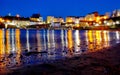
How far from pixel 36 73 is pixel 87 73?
207cm

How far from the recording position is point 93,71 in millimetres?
10453

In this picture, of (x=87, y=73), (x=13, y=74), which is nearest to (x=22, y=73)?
(x=13, y=74)

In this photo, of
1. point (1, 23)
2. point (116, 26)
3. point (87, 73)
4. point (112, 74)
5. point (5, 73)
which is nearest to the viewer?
point (112, 74)

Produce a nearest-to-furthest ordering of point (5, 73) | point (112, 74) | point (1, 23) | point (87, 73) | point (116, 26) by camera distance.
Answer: point (112, 74), point (87, 73), point (5, 73), point (116, 26), point (1, 23)

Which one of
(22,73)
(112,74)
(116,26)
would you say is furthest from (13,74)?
(116,26)

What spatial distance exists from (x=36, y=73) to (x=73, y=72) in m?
1.52

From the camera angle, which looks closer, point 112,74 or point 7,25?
point 112,74

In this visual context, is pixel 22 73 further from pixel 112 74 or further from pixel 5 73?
pixel 112 74

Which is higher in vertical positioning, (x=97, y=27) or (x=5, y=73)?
(x=97, y=27)

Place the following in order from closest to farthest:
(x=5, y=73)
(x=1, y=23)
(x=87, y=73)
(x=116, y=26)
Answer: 1. (x=87, y=73)
2. (x=5, y=73)
3. (x=116, y=26)
4. (x=1, y=23)

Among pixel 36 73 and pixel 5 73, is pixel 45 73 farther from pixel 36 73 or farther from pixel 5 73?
pixel 5 73

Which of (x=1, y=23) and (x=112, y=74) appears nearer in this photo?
(x=112, y=74)

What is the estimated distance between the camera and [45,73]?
10.5m

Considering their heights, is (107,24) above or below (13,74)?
above
